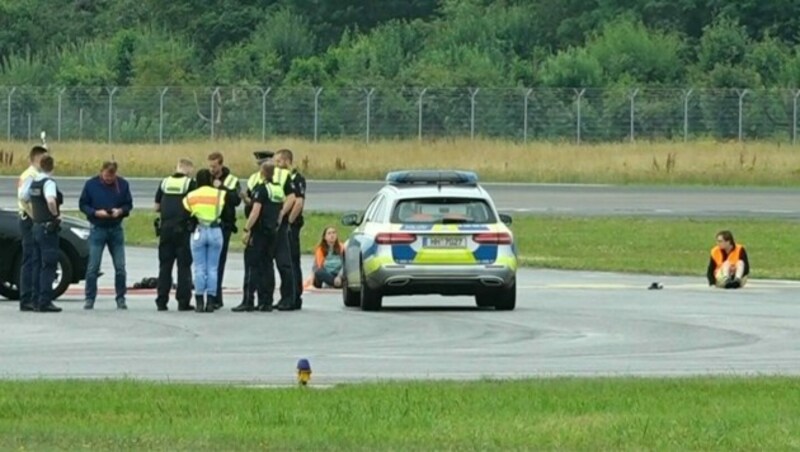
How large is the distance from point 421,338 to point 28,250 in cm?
589

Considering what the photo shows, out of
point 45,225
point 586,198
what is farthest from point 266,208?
point 586,198

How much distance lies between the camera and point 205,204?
2552cm

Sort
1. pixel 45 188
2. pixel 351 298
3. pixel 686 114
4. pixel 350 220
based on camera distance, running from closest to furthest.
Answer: pixel 45 188 < pixel 351 298 < pixel 350 220 < pixel 686 114

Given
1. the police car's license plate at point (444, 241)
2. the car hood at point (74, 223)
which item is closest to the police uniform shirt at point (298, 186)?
the police car's license plate at point (444, 241)

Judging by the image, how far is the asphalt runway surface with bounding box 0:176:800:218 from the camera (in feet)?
164

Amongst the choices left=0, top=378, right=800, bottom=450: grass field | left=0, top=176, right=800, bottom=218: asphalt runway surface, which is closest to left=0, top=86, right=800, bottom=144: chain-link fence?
left=0, top=176, right=800, bottom=218: asphalt runway surface

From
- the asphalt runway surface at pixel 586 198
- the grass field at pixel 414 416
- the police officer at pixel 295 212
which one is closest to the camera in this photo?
the grass field at pixel 414 416

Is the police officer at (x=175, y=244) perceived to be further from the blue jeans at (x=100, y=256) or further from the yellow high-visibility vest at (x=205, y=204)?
the blue jeans at (x=100, y=256)

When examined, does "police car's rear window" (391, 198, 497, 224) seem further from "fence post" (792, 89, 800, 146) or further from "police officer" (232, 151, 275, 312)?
"fence post" (792, 89, 800, 146)

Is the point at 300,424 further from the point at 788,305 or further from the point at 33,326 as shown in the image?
the point at 788,305

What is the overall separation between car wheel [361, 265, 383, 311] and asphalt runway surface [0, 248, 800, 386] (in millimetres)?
175

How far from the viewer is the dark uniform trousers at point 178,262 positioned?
25531 millimetres

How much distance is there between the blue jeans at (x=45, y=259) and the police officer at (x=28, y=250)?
70 millimetres

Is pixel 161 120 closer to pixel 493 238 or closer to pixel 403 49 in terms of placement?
pixel 403 49
